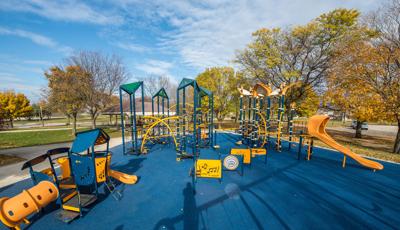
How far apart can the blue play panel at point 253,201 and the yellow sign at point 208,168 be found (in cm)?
23

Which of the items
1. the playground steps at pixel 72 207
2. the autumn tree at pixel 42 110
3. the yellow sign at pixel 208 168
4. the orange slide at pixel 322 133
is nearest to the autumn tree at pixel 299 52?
the orange slide at pixel 322 133

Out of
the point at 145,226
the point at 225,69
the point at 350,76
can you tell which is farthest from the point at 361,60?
the point at 145,226

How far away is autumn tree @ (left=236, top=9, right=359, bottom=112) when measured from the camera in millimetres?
14352

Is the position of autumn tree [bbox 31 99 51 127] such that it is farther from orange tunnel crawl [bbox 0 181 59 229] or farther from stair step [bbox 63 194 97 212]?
orange tunnel crawl [bbox 0 181 59 229]

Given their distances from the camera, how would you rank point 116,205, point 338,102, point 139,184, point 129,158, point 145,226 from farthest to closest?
1. point 338,102
2. point 129,158
3. point 139,184
4. point 116,205
5. point 145,226

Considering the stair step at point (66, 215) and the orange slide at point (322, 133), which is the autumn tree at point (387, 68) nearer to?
the orange slide at point (322, 133)

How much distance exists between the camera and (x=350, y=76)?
11.3 m

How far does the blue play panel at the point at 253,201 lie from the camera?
3873mm

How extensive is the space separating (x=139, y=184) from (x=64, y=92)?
620 inches

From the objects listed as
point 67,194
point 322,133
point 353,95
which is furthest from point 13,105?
point 353,95

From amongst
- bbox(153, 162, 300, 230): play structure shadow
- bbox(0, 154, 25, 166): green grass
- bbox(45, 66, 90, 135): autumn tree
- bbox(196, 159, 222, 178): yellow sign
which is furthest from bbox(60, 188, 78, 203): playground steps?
bbox(45, 66, 90, 135): autumn tree

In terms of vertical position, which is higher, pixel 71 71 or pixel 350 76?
pixel 71 71

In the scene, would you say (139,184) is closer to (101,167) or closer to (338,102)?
(101,167)

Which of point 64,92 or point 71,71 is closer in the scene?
point 64,92
